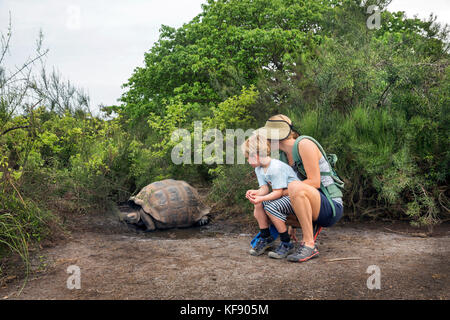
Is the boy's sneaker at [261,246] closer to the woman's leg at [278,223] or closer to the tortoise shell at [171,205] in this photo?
the woman's leg at [278,223]

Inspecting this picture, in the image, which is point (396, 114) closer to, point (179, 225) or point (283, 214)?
point (283, 214)

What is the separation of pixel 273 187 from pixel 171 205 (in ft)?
10.4

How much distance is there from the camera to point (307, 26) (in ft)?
66.4

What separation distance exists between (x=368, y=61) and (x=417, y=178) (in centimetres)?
238

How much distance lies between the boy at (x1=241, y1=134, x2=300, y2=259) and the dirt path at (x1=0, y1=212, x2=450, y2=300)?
35 centimetres

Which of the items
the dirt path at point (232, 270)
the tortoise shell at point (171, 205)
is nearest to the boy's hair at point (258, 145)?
the dirt path at point (232, 270)

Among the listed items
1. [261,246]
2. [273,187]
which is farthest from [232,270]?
[273,187]

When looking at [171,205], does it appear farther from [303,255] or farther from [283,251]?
[303,255]

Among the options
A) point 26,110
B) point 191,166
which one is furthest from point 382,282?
point 191,166

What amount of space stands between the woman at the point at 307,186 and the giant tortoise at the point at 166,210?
9.81ft

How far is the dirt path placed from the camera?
11.0ft

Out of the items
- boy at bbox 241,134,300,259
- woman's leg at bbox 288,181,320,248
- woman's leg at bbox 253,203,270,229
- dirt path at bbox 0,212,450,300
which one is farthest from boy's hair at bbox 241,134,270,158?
dirt path at bbox 0,212,450,300

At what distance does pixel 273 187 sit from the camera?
13.5 ft

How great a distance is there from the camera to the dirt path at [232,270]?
11.0 ft
